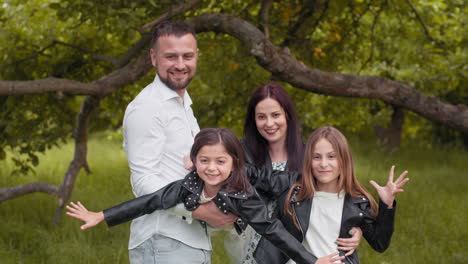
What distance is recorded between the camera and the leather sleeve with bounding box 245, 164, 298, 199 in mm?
2891

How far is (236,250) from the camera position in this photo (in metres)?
3.05

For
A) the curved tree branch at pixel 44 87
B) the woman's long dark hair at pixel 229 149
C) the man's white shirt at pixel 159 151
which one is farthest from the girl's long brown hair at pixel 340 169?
the curved tree branch at pixel 44 87

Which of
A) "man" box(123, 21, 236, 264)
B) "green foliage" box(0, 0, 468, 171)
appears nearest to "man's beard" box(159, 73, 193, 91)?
"man" box(123, 21, 236, 264)

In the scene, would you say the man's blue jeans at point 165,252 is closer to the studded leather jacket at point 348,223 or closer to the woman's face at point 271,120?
the studded leather jacket at point 348,223

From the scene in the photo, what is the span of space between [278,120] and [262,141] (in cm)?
20

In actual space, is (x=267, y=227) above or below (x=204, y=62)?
below

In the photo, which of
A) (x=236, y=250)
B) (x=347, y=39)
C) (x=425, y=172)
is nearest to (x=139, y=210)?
(x=236, y=250)

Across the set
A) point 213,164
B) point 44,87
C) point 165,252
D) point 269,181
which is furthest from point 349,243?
point 44,87

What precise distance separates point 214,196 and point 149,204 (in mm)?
310

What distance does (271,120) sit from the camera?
9.87ft

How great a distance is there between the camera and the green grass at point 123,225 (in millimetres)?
5574

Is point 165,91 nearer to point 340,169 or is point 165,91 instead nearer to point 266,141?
point 266,141

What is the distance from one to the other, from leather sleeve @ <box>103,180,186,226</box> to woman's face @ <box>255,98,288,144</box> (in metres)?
0.76

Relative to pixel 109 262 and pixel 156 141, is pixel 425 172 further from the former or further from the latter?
pixel 156 141
